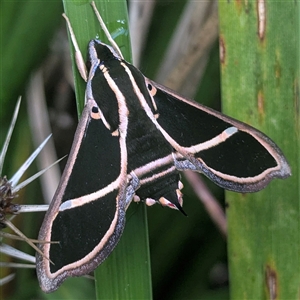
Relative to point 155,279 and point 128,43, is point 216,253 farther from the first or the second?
point 128,43

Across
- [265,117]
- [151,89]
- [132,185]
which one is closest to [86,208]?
[132,185]

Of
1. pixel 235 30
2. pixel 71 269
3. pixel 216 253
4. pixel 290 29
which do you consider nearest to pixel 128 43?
pixel 235 30

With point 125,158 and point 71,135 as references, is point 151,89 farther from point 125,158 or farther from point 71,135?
point 71,135

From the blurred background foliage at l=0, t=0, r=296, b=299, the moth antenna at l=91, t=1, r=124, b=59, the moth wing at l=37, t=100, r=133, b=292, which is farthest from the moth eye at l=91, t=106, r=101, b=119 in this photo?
the blurred background foliage at l=0, t=0, r=296, b=299

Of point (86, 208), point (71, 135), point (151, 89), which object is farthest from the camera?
point (71, 135)

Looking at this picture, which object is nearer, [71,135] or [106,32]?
[106,32]

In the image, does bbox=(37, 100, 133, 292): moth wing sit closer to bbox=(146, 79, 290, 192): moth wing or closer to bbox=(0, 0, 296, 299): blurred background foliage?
bbox=(146, 79, 290, 192): moth wing
